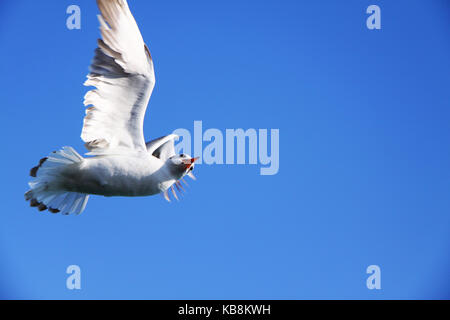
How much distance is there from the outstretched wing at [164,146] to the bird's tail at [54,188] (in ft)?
4.05

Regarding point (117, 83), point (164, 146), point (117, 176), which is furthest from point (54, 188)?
point (164, 146)

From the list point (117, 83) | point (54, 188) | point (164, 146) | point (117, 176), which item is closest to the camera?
point (117, 176)

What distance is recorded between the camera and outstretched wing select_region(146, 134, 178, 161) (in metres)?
8.14

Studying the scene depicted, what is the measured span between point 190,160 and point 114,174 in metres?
0.94

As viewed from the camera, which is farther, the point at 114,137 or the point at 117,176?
the point at 114,137

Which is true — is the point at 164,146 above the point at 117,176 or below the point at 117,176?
above

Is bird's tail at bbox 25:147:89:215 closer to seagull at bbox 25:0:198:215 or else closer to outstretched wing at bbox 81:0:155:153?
seagull at bbox 25:0:198:215

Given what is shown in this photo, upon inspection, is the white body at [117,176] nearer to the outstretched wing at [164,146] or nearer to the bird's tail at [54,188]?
the bird's tail at [54,188]

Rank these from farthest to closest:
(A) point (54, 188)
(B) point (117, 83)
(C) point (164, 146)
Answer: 1. (C) point (164, 146)
2. (A) point (54, 188)
3. (B) point (117, 83)

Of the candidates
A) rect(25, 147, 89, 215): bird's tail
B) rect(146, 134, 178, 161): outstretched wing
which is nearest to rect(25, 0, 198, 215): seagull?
rect(25, 147, 89, 215): bird's tail

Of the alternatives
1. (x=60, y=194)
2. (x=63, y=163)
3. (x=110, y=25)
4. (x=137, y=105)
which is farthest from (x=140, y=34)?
(x=60, y=194)

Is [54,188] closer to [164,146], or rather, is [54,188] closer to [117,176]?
[117,176]

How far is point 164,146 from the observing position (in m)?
8.30

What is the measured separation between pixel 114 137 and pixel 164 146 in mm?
1430
